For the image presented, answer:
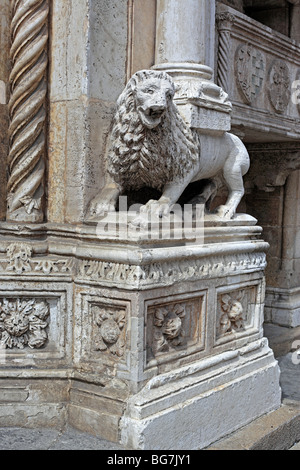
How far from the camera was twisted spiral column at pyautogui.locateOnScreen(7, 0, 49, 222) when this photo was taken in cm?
348

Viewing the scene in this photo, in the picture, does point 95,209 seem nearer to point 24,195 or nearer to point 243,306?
point 24,195

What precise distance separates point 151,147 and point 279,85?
277 centimetres

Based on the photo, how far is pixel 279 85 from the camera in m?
5.60

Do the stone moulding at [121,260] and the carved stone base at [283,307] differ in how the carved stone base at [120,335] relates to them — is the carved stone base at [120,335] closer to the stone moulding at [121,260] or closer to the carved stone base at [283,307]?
the stone moulding at [121,260]

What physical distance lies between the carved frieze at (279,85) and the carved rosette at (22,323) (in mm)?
3293

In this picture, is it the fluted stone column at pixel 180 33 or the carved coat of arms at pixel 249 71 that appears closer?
the fluted stone column at pixel 180 33

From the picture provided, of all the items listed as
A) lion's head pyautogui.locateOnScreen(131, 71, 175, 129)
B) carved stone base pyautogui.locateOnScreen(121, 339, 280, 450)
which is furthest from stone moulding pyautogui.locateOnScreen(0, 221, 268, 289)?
lion's head pyautogui.locateOnScreen(131, 71, 175, 129)

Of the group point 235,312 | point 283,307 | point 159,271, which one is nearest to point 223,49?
point 235,312

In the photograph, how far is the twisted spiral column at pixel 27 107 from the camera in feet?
11.4

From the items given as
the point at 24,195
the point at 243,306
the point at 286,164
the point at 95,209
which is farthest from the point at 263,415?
the point at 286,164

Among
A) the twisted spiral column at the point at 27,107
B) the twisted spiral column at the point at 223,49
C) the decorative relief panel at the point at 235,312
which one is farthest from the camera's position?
the twisted spiral column at the point at 223,49

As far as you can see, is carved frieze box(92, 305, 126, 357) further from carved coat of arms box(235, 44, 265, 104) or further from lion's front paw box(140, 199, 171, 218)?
carved coat of arms box(235, 44, 265, 104)

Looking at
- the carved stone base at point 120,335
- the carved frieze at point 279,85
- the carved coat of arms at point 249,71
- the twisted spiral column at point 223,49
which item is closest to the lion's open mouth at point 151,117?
the carved stone base at point 120,335

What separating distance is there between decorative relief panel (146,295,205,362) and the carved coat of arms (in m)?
2.35
